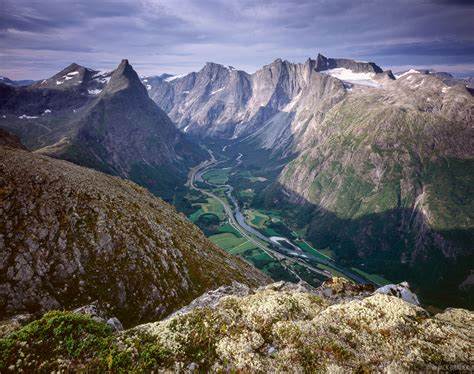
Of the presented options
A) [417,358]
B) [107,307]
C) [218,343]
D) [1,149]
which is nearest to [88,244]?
[107,307]

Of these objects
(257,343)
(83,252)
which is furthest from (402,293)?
(83,252)

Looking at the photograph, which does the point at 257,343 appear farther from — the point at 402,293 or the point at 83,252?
the point at 83,252

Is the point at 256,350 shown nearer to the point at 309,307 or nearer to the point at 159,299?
the point at 309,307

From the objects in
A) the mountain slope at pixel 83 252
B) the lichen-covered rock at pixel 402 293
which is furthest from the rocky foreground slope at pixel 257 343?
the mountain slope at pixel 83 252

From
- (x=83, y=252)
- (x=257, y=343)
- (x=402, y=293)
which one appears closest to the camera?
(x=257, y=343)

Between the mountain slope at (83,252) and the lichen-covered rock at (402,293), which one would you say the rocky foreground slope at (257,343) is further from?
the mountain slope at (83,252)
